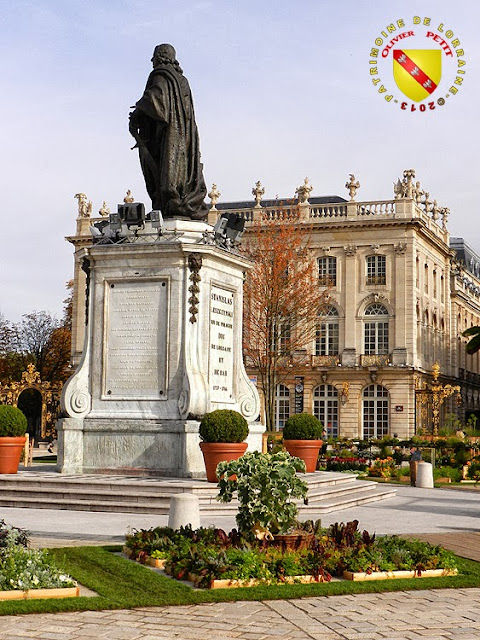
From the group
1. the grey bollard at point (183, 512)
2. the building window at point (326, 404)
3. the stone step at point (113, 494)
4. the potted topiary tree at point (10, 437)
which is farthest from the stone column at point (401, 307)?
the grey bollard at point (183, 512)

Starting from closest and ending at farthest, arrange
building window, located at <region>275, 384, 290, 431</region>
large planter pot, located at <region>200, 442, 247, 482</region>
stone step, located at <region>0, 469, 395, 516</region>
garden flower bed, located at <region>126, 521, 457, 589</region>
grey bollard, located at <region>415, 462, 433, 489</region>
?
garden flower bed, located at <region>126, 521, 457, 589</region>, stone step, located at <region>0, 469, 395, 516</region>, large planter pot, located at <region>200, 442, 247, 482</region>, grey bollard, located at <region>415, 462, 433, 489</region>, building window, located at <region>275, 384, 290, 431</region>

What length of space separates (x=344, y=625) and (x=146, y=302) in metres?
10.3

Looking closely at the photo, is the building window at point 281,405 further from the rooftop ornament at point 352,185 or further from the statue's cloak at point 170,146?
the statue's cloak at point 170,146

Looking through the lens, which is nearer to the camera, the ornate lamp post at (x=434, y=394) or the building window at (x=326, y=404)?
the ornate lamp post at (x=434, y=394)

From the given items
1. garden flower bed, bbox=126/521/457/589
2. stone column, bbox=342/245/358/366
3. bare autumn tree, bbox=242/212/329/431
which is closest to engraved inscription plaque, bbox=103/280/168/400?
garden flower bed, bbox=126/521/457/589

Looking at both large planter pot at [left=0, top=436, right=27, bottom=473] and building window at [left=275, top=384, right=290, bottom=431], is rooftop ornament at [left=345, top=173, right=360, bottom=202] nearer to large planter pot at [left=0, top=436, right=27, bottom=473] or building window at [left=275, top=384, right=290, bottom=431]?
building window at [left=275, top=384, right=290, bottom=431]

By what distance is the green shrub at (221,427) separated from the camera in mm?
15211

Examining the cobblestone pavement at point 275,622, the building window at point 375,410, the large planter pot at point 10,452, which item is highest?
the building window at point 375,410

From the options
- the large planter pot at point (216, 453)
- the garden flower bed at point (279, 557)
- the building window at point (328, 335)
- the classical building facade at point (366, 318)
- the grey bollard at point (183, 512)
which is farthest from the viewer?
the building window at point (328, 335)

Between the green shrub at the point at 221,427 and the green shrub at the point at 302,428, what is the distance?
4.69 metres

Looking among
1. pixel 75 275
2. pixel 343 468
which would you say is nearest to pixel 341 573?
pixel 343 468

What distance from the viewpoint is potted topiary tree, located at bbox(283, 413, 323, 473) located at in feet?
65.6

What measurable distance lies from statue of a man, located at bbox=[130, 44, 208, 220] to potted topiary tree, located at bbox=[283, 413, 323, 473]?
4800 millimetres

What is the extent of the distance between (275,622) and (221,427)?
7.73 meters
